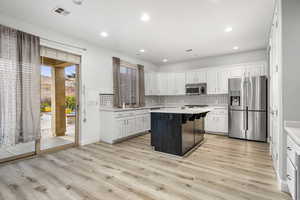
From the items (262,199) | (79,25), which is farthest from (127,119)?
(262,199)

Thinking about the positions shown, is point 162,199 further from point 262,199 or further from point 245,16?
point 245,16

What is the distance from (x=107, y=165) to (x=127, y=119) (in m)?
1.80

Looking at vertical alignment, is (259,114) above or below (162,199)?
above

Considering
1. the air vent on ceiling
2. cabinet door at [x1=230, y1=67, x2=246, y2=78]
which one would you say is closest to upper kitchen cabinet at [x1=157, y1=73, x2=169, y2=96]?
cabinet door at [x1=230, y1=67, x2=246, y2=78]

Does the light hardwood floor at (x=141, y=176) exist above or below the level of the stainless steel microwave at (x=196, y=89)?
below

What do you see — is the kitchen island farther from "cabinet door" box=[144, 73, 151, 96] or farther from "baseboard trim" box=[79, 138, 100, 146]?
"cabinet door" box=[144, 73, 151, 96]

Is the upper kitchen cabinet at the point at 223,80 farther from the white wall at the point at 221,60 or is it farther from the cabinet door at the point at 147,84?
the cabinet door at the point at 147,84

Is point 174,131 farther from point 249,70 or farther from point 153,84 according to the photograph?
point 153,84

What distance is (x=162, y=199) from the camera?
175cm

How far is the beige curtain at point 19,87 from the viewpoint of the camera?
103 inches

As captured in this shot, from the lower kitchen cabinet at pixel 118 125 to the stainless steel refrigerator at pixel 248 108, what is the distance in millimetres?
3022

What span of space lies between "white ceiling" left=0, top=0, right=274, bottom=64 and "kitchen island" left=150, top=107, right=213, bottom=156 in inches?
73.4

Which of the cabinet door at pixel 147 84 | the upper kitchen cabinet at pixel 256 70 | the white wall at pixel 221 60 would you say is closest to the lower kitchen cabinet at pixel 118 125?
the cabinet door at pixel 147 84

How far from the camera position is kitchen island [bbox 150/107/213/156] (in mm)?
3052
